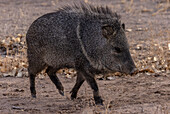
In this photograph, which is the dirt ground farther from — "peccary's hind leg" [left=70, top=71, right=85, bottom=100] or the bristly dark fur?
the bristly dark fur

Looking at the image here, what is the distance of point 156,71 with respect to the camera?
6.81 metres

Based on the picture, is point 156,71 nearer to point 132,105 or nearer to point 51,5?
point 132,105

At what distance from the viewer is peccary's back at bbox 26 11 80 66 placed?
504cm

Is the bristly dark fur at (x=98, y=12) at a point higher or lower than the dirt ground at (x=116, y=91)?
higher

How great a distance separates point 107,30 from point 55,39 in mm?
784

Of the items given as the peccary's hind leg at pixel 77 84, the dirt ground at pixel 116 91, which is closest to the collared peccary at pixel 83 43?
the peccary's hind leg at pixel 77 84

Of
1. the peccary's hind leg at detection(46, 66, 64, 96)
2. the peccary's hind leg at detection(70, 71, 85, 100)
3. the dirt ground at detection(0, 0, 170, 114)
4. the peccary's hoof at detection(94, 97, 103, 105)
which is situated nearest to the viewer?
the dirt ground at detection(0, 0, 170, 114)

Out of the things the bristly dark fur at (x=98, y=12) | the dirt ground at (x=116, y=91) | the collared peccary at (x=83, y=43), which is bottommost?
the dirt ground at (x=116, y=91)

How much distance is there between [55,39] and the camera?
203 inches

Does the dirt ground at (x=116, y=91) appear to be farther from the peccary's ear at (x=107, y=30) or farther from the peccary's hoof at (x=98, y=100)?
the peccary's ear at (x=107, y=30)

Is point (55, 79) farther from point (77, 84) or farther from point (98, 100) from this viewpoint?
point (98, 100)

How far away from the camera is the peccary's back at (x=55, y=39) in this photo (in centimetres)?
504

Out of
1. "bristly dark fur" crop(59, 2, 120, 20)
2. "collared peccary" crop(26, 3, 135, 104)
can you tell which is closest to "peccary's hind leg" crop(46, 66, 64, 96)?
"collared peccary" crop(26, 3, 135, 104)

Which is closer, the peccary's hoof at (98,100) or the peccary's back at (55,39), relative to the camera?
the peccary's hoof at (98,100)
